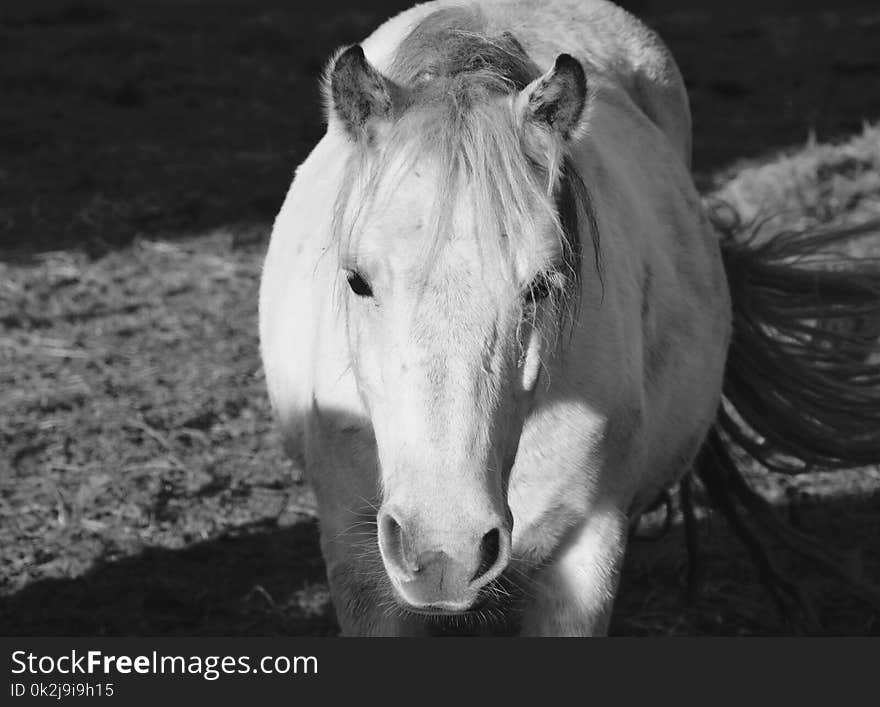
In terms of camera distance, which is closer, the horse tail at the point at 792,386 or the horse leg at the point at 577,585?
the horse leg at the point at 577,585

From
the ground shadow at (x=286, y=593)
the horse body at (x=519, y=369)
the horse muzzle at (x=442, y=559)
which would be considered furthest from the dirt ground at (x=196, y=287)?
the horse muzzle at (x=442, y=559)

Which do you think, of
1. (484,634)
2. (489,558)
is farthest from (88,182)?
(489,558)

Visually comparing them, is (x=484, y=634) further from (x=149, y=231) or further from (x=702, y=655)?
(x=149, y=231)

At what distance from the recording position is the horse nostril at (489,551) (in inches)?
81.5

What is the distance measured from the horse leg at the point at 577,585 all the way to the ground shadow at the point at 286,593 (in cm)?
115

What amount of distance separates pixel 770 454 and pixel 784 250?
638 mm

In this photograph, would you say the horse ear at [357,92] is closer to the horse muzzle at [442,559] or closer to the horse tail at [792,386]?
the horse muzzle at [442,559]

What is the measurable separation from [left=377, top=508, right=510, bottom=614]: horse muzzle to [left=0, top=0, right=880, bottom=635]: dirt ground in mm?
1634

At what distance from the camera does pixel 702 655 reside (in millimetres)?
2734

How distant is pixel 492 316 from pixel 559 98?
1.36 feet

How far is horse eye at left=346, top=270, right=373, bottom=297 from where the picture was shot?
221 cm

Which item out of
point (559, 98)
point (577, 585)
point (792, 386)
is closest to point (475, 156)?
point (559, 98)

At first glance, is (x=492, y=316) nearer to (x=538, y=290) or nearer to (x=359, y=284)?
(x=538, y=290)

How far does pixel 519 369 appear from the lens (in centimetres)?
224
